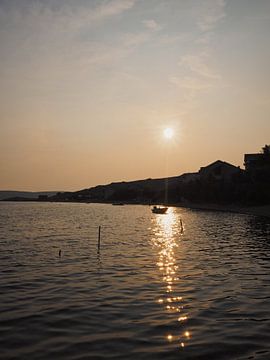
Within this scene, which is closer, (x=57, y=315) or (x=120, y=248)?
(x=57, y=315)

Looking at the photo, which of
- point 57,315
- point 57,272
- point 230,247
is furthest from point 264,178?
point 57,315

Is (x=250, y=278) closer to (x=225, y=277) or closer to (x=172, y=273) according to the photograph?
(x=225, y=277)

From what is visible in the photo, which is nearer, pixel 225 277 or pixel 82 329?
pixel 82 329

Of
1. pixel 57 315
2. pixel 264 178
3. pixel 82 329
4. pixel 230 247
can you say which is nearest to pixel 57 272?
pixel 57 315

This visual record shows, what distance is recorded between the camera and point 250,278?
2788cm

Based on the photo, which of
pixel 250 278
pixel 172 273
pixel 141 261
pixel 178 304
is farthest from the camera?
pixel 141 261

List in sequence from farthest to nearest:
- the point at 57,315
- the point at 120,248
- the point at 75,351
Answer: the point at 120,248 → the point at 57,315 → the point at 75,351

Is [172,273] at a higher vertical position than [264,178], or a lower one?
lower

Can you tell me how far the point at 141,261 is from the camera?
36.4 meters

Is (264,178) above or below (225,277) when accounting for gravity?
above

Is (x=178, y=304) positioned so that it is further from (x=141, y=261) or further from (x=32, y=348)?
(x=141, y=261)

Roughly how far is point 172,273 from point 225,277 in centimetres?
398

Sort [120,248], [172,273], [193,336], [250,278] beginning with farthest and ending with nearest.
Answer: [120,248]
[172,273]
[250,278]
[193,336]

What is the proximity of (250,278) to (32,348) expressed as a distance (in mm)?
17608
